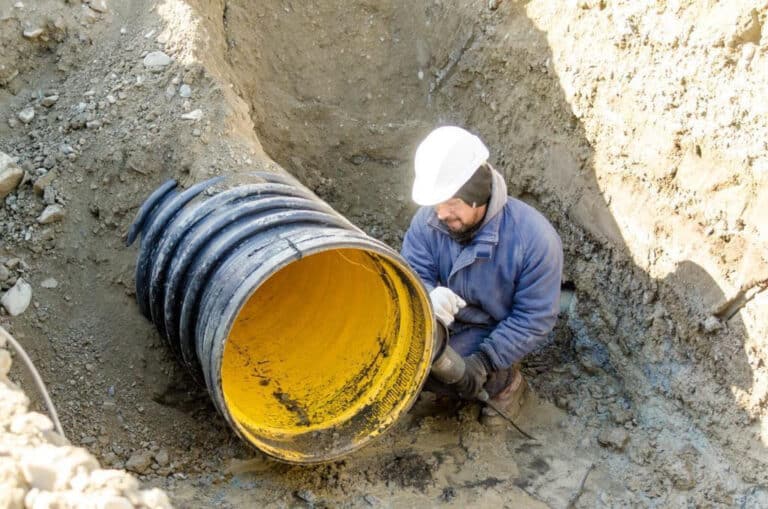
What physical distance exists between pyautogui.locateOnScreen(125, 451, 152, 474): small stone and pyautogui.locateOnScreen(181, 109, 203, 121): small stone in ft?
5.18

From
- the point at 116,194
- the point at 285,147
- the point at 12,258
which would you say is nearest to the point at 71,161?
the point at 116,194

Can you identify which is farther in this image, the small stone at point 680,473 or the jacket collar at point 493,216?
the jacket collar at point 493,216

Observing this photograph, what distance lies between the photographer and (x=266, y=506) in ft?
11.2

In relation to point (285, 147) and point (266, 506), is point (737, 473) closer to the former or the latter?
point (266, 506)

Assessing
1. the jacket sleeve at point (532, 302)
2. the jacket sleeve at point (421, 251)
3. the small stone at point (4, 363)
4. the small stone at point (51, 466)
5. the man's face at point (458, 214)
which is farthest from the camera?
the jacket sleeve at point (421, 251)

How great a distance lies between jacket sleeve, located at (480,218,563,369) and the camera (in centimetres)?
382

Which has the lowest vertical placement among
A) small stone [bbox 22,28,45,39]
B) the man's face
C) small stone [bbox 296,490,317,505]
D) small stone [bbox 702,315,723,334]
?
small stone [bbox 296,490,317,505]

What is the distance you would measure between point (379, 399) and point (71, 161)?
75.5 inches

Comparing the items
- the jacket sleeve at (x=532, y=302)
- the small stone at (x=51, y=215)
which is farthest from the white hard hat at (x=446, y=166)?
the small stone at (x=51, y=215)

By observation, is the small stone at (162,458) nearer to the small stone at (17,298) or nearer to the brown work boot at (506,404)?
the small stone at (17,298)

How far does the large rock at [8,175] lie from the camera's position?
3.89 metres

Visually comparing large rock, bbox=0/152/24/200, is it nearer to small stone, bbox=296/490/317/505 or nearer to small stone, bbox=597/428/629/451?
small stone, bbox=296/490/317/505

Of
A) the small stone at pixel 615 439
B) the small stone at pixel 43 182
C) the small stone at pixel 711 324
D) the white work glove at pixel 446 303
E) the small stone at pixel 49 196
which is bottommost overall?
the small stone at pixel 615 439

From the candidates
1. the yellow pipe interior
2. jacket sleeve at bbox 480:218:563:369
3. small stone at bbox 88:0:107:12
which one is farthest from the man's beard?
small stone at bbox 88:0:107:12
